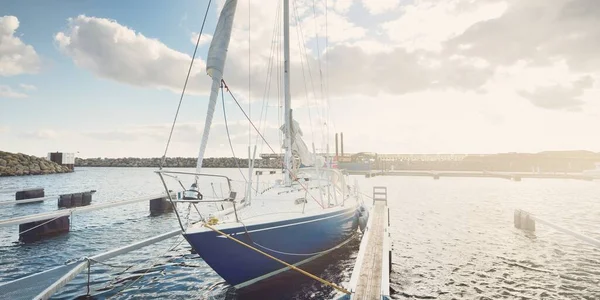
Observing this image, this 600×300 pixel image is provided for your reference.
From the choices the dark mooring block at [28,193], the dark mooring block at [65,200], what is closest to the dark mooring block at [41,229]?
the dark mooring block at [65,200]

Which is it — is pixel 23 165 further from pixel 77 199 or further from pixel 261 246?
pixel 261 246

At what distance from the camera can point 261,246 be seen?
727 centimetres

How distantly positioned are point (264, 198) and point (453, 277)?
282 inches

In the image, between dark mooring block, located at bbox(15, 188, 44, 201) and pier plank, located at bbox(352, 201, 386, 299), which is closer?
pier plank, located at bbox(352, 201, 386, 299)

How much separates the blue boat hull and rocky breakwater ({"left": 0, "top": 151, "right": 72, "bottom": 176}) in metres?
79.2

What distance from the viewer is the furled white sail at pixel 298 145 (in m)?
12.5

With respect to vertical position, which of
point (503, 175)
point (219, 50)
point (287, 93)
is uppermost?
point (219, 50)

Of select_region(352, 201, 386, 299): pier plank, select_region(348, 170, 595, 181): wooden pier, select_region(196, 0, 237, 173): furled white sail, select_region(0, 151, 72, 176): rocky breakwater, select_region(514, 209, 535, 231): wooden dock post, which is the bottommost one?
select_region(514, 209, 535, 231): wooden dock post

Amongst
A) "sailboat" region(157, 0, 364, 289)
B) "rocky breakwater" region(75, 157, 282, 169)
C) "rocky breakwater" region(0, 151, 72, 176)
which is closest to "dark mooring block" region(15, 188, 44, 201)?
"sailboat" region(157, 0, 364, 289)

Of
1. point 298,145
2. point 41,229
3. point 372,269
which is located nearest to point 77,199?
point 41,229

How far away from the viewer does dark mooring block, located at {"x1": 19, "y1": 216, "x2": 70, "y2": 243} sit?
1372 centimetres

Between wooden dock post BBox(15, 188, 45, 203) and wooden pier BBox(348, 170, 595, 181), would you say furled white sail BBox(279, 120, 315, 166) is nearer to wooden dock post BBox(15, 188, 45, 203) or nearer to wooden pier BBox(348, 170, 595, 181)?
wooden dock post BBox(15, 188, 45, 203)

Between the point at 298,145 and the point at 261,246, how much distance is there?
20.1ft

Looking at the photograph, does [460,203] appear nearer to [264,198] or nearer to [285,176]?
[285,176]
